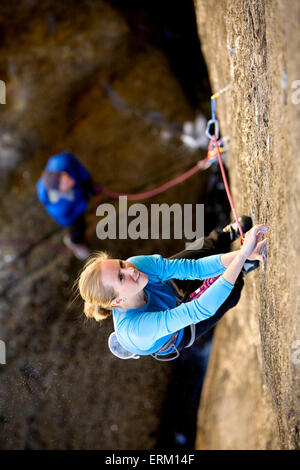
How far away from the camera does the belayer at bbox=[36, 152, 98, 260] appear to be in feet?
7.02

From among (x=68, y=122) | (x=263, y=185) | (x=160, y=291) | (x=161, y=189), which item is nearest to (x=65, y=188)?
(x=161, y=189)

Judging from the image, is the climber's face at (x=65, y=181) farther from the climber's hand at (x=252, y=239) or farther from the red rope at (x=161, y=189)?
the climber's hand at (x=252, y=239)

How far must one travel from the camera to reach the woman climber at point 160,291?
3.46 ft

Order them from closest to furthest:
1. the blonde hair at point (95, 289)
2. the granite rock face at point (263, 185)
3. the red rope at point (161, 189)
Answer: the granite rock face at point (263, 185)
the blonde hair at point (95, 289)
the red rope at point (161, 189)

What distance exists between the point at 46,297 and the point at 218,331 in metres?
1.00

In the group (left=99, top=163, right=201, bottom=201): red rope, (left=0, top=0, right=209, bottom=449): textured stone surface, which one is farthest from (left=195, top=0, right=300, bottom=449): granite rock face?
(left=0, top=0, right=209, bottom=449): textured stone surface

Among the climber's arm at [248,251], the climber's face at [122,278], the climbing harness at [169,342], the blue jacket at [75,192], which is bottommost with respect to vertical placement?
the climbing harness at [169,342]

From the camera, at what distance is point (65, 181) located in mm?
2141

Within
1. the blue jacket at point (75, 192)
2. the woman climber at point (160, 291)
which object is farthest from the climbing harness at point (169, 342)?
the blue jacket at point (75, 192)

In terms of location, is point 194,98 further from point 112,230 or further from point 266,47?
point 266,47

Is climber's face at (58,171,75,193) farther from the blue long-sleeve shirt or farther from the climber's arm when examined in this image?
the climber's arm

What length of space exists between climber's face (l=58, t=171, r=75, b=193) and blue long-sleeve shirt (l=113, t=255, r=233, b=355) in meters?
1.08

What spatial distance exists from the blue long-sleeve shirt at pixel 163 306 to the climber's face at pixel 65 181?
1.08m
